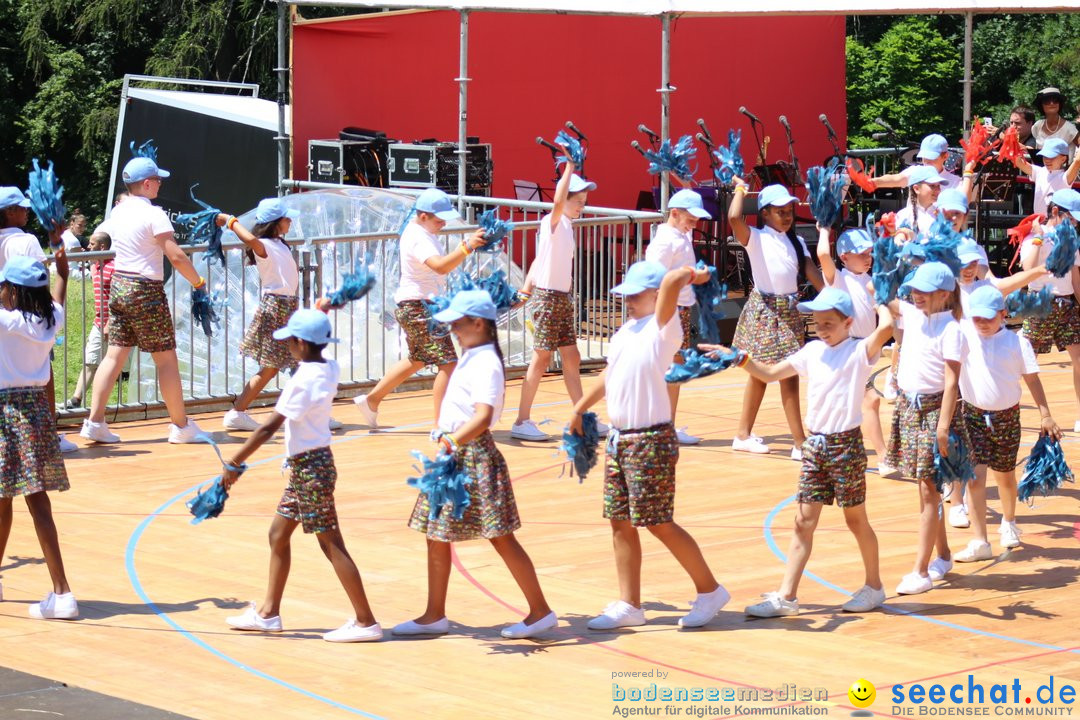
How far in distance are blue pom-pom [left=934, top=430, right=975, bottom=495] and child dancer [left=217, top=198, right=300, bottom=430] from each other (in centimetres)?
515

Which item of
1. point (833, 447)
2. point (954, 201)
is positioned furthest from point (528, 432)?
point (833, 447)

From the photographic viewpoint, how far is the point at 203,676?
7184mm

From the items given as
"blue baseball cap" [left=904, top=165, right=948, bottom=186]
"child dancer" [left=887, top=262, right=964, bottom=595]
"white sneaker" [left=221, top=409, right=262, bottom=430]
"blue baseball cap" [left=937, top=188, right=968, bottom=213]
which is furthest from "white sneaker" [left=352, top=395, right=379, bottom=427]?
"child dancer" [left=887, top=262, right=964, bottom=595]

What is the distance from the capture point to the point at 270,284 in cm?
1183

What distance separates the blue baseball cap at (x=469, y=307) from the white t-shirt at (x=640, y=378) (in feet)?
2.13

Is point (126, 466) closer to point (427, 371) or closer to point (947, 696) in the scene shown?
point (427, 371)

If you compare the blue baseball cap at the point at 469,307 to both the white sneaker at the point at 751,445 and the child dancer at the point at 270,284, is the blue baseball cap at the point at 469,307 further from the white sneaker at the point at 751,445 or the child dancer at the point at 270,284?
the white sneaker at the point at 751,445

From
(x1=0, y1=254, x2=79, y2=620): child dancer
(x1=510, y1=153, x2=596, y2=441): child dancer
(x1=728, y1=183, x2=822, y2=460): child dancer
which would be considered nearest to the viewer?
(x1=0, y1=254, x2=79, y2=620): child dancer

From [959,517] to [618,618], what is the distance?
9.77 feet

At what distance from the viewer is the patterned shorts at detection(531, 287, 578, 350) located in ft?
38.7

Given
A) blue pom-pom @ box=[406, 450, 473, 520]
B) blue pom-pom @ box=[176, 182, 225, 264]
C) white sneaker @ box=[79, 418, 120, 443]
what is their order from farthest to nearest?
blue pom-pom @ box=[176, 182, 225, 264] → white sneaker @ box=[79, 418, 120, 443] → blue pom-pom @ box=[406, 450, 473, 520]

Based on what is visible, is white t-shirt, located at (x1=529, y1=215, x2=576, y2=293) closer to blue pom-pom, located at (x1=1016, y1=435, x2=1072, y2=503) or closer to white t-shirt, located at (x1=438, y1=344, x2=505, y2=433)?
blue pom-pom, located at (x1=1016, y1=435, x2=1072, y2=503)

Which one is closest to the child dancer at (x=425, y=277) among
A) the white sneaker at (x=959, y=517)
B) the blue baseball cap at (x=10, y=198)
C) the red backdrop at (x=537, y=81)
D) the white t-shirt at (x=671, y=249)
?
the white t-shirt at (x=671, y=249)

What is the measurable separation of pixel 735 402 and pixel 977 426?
517 centimetres
